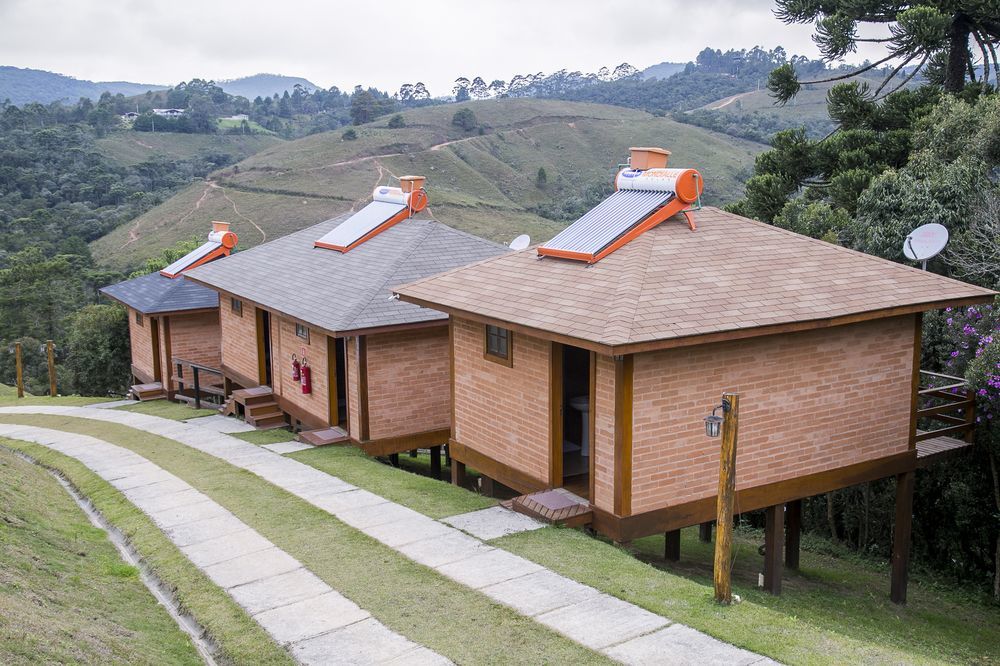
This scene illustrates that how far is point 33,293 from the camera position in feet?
143

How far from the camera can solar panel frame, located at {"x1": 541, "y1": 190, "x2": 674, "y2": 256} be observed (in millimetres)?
11867

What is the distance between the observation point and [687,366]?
33.7 ft

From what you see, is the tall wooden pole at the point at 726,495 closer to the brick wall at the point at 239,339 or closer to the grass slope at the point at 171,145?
the brick wall at the point at 239,339

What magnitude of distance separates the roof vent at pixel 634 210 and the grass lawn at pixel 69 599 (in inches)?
265

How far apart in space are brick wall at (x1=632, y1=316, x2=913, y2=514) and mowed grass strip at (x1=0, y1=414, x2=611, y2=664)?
2820 millimetres

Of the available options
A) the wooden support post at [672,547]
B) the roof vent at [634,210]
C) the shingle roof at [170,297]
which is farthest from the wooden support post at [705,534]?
the shingle roof at [170,297]

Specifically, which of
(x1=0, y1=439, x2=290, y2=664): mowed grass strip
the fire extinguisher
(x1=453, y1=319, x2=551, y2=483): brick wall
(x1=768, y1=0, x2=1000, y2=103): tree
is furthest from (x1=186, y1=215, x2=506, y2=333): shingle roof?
(x1=768, y1=0, x2=1000, y2=103): tree

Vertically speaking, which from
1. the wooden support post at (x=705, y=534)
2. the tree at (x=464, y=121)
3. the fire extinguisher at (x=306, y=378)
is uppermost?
the tree at (x=464, y=121)

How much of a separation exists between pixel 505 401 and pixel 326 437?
4.94 metres

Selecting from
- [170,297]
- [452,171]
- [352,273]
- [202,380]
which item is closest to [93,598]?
[352,273]

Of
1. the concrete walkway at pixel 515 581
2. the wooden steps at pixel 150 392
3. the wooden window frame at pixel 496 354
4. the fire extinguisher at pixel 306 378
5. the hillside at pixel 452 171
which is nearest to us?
the concrete walkway at pixel 515 581

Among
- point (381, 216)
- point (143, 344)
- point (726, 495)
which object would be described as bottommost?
point (143, 344)

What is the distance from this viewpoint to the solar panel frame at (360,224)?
18.5 m

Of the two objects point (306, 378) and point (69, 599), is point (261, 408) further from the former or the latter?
point (69, 599)
